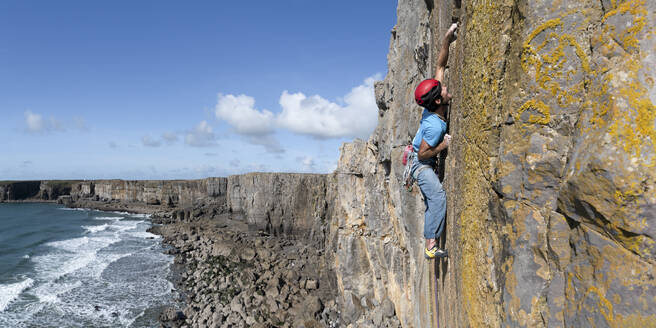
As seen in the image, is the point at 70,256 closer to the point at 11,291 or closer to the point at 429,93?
the point at 11,291

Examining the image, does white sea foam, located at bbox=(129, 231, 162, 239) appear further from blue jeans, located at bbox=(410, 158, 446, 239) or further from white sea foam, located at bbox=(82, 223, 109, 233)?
blue jeans, located at bbox=(410, 158, 446, 239)

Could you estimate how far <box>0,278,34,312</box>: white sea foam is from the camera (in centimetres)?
2411

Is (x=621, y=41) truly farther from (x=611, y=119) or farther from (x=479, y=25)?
(x=479, y=25)

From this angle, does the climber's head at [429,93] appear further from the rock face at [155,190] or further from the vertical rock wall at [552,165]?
the rock face at [155,190]

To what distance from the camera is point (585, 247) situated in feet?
8.43

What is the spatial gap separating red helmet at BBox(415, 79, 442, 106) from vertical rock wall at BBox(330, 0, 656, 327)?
0.29 metres

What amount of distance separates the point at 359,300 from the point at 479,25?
60.2 ft

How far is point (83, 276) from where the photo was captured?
98.7 feet

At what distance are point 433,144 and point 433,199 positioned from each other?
98 centimetres

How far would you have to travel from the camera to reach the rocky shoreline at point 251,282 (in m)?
20.6

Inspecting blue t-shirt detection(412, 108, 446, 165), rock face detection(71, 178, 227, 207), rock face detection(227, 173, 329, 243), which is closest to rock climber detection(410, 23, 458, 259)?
blue t-shirt detection(412, 108, 446, 165)

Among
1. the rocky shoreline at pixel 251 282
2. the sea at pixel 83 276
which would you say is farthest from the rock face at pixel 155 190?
the rocky shoreline at pixel 251 282

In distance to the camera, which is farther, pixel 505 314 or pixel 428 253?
pixel 428 253

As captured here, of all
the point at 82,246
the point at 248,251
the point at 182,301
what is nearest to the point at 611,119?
the point at 182,301
